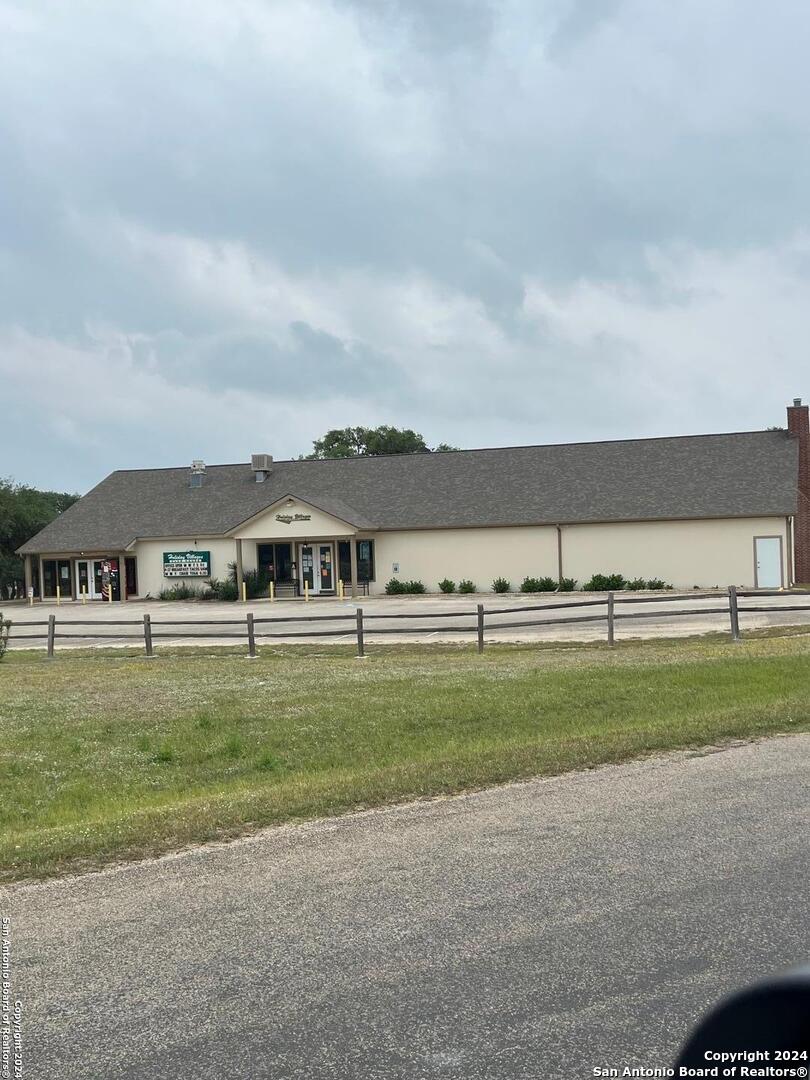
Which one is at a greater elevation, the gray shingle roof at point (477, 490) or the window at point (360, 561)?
the gray shingle roof at point (477, 490)

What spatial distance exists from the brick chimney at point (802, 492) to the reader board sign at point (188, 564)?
91.7 ft

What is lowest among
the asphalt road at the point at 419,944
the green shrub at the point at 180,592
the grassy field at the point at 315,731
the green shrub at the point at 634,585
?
the grassy field at the point at 315,731

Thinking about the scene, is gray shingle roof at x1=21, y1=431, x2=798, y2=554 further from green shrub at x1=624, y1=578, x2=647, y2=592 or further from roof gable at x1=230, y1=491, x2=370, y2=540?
green shrub at x1=624, y1=578, x2=647, y2=592

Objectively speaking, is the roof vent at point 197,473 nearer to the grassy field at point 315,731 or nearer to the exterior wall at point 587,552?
the exterior wall at point 587,552

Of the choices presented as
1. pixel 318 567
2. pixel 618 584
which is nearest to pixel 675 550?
pixel 618 584

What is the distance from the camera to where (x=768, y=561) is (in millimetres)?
41625

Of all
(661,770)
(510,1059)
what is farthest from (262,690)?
(510,1059)

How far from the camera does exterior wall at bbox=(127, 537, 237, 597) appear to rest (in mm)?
49156

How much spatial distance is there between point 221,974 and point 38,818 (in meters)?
4.31

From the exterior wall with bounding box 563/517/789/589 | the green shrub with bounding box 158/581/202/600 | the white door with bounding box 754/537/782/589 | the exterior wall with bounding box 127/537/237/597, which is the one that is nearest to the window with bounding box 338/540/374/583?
the exterior wall with bounding box 127/537/237/597

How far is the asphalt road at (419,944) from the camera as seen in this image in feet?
12.6

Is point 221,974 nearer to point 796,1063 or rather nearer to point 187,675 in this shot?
point 796,1063

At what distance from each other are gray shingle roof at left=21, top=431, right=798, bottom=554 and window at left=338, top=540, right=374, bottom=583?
1485 mm

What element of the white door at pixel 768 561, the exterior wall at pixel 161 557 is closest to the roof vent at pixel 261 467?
the exterior wall at pixel 161 557
